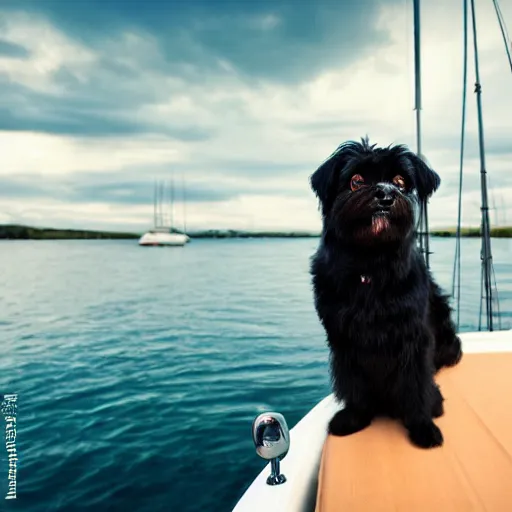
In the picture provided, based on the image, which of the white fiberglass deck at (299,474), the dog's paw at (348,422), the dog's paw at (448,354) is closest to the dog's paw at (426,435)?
the dog's paw at (348,422)

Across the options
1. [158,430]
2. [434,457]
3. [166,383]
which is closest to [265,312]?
[166,383]

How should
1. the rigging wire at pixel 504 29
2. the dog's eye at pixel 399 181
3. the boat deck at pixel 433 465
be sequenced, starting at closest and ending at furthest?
the boat deck at pixel 433 465 → the dog's eye at pixel 399 181 → the rigging wire at pixel 504 29

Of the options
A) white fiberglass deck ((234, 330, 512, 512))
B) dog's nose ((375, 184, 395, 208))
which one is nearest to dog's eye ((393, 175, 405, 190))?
dog's nose ((375, 184, 395, 208))

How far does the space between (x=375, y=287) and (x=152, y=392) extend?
14.0 ft

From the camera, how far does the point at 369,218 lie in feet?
4.09

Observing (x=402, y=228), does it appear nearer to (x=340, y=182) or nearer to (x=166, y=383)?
(x=340, y=182)

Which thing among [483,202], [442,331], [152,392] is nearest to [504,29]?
[483,202]

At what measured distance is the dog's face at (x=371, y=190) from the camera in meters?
1.24

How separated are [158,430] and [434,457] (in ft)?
10.8

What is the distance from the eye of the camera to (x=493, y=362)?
206cm

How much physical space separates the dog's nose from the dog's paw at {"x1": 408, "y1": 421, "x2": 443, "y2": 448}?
0.66 m

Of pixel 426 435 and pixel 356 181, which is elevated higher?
pixel 356 181

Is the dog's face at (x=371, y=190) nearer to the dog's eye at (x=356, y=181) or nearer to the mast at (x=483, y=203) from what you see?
the dog's eye at (x=356, y=181)

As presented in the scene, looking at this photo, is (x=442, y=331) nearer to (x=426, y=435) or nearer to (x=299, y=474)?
(x=426, y=435)
